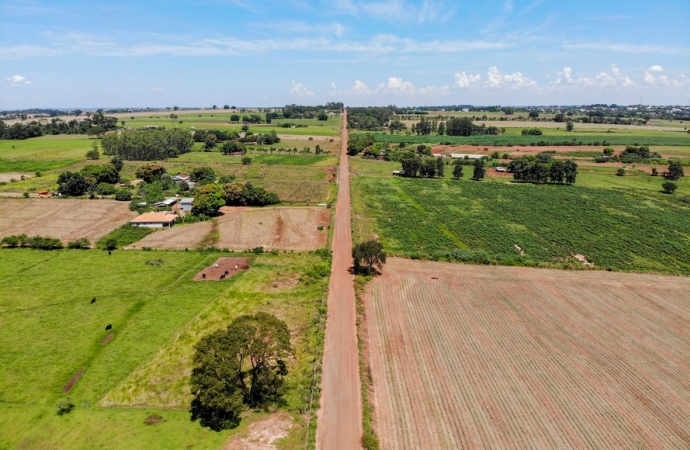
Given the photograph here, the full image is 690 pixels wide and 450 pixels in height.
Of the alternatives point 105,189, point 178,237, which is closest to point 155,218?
point 178,237

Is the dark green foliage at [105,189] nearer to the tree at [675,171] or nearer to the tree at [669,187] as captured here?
the tree at [669,187]

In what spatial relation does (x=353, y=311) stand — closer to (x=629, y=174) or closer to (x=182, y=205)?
(x=182, y=205)

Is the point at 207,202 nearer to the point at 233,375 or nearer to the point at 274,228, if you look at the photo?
the point at 274,228

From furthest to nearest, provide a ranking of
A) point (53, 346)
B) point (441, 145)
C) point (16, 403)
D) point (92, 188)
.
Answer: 1. point (441, 145)
2. point (92, 188)
3. point (53, 346)
4. point (16, 403)

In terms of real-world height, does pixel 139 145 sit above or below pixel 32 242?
above

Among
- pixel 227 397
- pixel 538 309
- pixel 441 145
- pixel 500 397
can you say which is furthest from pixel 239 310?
pixel 441 145

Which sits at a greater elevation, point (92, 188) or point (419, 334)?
point (92, 188)
